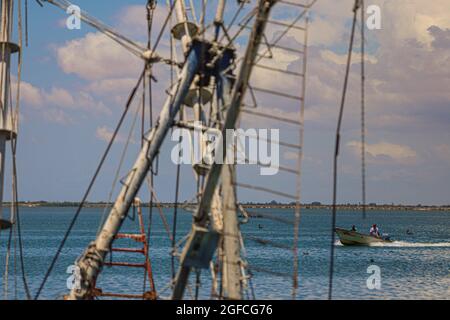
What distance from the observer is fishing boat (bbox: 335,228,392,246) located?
321 feet

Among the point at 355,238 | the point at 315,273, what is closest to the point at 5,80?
the point at 315,273

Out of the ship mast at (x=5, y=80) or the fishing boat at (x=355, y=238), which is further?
the fishing boat at (x=355, y=238)

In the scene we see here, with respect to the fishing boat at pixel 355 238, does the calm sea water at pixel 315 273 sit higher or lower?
lower

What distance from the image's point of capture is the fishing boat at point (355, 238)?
97875mm

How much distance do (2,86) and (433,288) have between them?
1985 inches

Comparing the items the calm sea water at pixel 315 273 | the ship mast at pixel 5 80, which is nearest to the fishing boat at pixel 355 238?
the calm sea water at pixel 315 273

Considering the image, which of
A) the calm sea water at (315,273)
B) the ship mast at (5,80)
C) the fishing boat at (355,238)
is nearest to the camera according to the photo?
the ship mast at (5,80)

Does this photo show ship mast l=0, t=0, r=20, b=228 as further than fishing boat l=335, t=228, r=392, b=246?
No

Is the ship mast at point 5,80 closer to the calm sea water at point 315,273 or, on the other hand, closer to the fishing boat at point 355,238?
the calm sea water at point 315,273

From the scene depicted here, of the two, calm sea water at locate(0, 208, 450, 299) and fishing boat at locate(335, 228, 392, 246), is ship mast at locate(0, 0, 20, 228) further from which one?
fishing boat at locate(335, 228, 392, 246)

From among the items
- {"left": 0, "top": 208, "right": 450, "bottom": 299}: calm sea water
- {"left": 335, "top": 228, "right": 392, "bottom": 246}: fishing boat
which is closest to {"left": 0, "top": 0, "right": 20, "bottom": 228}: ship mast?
{"left": 0, "top": 208, "right": 450, "bottom": 299}: calm sea water

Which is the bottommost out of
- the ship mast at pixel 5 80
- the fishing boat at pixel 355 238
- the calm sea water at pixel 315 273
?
the calm sea water at pixel 315 273
